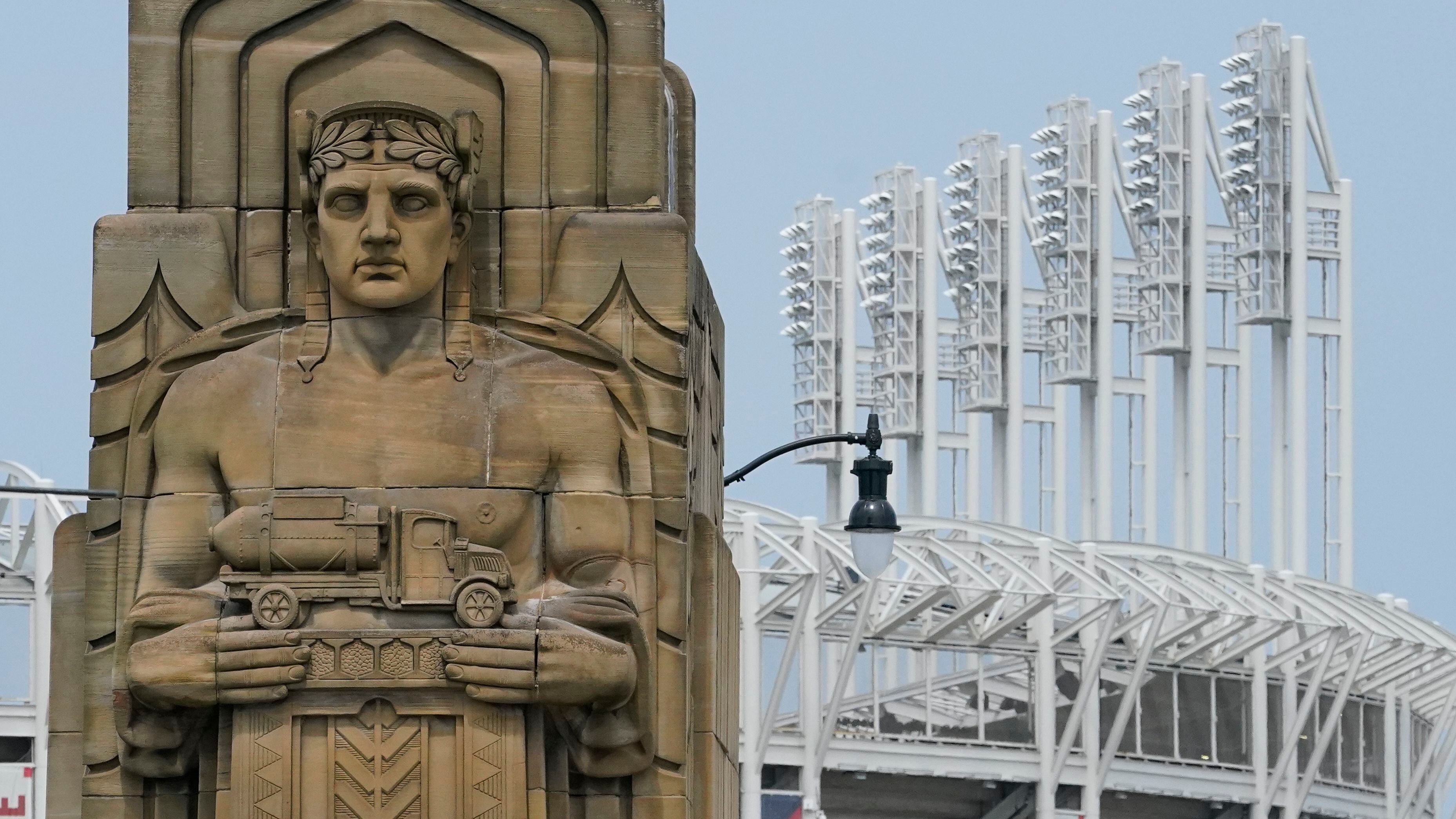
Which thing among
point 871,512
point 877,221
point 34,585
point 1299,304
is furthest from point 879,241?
point 871,512

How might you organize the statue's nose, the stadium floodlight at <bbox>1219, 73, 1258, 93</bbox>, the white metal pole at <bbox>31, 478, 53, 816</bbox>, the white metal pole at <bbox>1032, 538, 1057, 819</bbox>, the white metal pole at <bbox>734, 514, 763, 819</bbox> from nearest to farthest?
the statue's nose, the white metal pole at <bbox>31, 478, 53, 816</bbox>, the white metal pole at <bbox>734, 514, 763, 819</bbox>, the white metal pole at <bbox>1032, 538, 1057, 819</bbox>, the stadium floodlight at <bbox>1219, 73, 1258, 93</bbox>

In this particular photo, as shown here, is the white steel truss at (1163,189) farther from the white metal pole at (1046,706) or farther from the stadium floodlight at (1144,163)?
the white metal pole at (1046,706)

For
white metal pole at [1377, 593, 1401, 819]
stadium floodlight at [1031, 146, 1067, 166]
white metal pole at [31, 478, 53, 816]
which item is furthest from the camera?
stadium floodlight at [1031, 146, 1067, 166]

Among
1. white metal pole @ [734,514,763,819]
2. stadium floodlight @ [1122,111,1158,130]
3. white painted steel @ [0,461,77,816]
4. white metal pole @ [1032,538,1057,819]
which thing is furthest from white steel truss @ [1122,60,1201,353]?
white painted steel @ [0,461,77,816]

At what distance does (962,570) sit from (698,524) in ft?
164

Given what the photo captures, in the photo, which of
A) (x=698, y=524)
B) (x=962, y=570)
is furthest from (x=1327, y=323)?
(x=698, y=524)

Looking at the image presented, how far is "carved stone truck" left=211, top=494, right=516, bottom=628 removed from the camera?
45.7 feet

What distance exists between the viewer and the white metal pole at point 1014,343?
88250 mm

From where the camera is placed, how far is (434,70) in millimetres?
15031

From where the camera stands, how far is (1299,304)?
82.4 m

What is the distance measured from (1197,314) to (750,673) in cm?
2665

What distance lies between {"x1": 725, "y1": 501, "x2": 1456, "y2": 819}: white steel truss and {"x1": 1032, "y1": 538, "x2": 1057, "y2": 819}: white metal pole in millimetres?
65

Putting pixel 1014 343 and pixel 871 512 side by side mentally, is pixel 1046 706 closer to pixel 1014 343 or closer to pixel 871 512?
pixel 1014 343

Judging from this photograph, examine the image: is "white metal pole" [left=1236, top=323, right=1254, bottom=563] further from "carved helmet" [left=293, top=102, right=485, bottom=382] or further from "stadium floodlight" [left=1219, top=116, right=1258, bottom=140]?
"carved helmet" [left=293, top=102, right=485, bottom=382]
